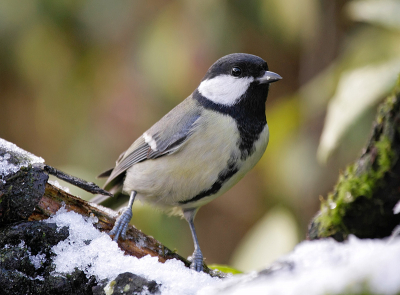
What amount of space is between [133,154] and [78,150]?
6.88ft

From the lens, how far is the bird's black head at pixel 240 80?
1.70 meters

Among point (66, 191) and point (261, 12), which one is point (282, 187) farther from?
point (66, 191)

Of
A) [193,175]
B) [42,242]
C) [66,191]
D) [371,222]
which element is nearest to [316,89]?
[193,175]

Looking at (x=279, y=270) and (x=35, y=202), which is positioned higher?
(x=279, y=270)

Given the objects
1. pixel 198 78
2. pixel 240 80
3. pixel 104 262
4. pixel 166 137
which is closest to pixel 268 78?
pixel 240 80

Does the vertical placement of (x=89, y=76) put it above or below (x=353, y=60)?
below

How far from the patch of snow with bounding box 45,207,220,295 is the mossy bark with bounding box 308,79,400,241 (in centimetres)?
39

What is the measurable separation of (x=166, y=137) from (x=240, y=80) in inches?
16.2

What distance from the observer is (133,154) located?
1899 mm

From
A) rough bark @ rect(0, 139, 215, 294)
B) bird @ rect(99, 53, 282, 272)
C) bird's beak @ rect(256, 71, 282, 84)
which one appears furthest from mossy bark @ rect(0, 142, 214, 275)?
bird's beak @ rect(256, 71, 282, 84)

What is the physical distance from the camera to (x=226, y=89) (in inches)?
68.3

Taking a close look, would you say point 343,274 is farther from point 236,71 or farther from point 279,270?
point 236,71

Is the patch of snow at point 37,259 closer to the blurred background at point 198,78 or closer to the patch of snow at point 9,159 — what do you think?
the patch of snow at point 9,159

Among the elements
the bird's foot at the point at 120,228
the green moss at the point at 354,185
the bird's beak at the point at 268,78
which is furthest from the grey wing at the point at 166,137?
the green moss at the point at 354,185
